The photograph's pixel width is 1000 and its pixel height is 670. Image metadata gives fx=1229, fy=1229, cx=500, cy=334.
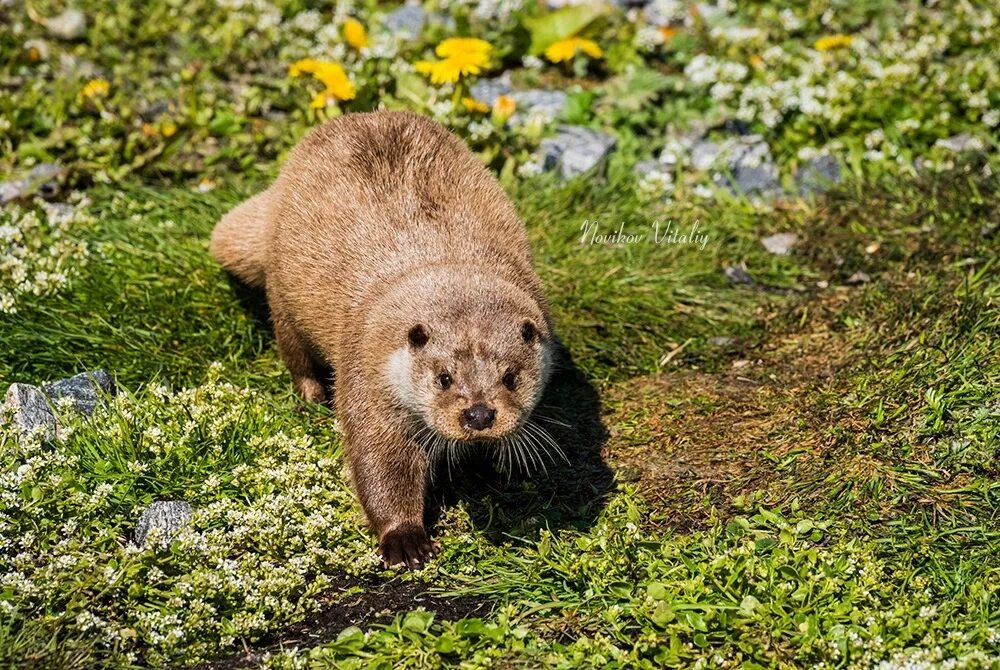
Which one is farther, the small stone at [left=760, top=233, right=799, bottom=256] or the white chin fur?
the small stone at [left=760, top=233, right=799, bottom=256]

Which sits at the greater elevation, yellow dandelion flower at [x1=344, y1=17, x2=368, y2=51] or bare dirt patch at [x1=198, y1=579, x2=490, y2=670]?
yellow dandelion flower at [x1=344, y1=17, x2=368, y2=51]

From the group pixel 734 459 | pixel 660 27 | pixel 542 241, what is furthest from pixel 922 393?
pixel 660 27

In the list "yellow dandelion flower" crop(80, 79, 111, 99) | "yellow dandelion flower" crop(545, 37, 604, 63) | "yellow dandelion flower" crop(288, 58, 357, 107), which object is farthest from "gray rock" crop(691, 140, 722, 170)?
"yellow dandelion flower" crop(80, 79, 111, 99)

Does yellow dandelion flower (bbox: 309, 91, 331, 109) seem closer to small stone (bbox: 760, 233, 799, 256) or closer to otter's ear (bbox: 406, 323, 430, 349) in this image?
small stone (bbox: 760, 233, 799, 256)

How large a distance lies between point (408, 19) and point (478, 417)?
16.7ft

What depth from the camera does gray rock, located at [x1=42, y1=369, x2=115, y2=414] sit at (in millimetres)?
5137

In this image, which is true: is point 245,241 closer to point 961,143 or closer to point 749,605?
point 749,605

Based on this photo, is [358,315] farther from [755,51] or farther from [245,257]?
[755,51]

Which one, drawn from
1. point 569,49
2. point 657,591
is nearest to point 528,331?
point 657,591

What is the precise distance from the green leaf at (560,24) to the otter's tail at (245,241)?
2.97 m

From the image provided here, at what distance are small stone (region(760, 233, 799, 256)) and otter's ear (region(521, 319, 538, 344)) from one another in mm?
2541

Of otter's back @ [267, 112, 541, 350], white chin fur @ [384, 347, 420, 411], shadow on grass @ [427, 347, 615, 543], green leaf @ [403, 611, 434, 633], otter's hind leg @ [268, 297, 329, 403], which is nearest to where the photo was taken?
green leaf @ [403, 611, 434, 633]

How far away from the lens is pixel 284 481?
4.83 metres

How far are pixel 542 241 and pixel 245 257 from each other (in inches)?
63.3
